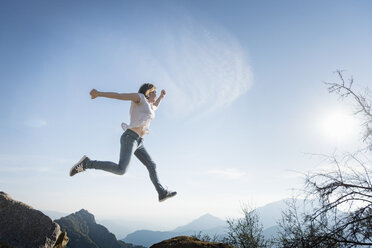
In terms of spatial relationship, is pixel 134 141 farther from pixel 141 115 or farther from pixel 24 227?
pixel 24 227

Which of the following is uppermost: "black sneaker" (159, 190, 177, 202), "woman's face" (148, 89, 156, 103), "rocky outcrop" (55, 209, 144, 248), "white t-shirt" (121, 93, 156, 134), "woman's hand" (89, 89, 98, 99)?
"woman's face" (148, 89, 156, 103)

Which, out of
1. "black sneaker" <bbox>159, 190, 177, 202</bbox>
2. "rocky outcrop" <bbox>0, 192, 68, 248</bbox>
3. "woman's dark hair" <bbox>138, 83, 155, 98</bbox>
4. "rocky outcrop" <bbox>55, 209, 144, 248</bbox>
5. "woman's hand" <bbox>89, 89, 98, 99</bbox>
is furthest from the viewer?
"rocky outcrop" <bbox>55, 209, 144, 248</bbox>

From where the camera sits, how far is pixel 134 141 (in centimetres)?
344

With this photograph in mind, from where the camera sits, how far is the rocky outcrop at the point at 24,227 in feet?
9.77

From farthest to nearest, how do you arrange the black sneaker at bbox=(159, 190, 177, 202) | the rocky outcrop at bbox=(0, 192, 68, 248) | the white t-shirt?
the black sneaker at bbox=(159, 190, 177, 202) < the white t-shirt < the rocky outcrop at bbox=(0, 192, 68, 248)

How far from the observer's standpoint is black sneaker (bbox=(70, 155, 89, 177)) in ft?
11.6

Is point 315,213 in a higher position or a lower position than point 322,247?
higher

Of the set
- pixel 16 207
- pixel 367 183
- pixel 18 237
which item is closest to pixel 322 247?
pixel 367 183

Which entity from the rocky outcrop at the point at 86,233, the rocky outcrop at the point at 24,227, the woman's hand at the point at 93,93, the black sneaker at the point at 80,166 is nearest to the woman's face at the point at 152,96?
the woman's hand at the point at 93,93

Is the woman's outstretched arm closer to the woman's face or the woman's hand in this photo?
the woman's hand

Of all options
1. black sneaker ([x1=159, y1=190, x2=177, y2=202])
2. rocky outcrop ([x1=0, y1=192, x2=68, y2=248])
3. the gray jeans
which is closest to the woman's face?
the gray jeans

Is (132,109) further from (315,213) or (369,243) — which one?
(369,243)

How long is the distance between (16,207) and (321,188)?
5.12 meters

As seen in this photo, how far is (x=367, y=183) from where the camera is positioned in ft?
12.8
